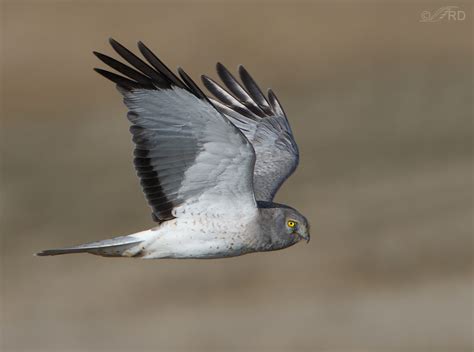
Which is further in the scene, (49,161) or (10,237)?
(49,161)

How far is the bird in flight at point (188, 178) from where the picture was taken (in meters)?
12.1

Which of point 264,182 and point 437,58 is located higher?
point 437,58

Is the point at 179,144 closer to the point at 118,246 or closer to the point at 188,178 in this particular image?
the point at 188,178

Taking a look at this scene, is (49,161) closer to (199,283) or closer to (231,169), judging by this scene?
(199,283)

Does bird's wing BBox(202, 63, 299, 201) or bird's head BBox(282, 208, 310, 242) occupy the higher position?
bird's wing BBox(202, 63, 299, 201)

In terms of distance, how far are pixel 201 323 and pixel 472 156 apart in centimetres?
655

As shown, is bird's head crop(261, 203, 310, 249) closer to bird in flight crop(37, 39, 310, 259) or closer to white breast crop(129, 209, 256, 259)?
bird in flight crop(37, 39, 310, 259)

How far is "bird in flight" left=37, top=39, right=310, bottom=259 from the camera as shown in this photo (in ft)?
39.7

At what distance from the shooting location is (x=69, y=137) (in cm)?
2864

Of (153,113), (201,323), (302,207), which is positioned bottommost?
(201,323)

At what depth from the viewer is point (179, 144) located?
12.5 metres

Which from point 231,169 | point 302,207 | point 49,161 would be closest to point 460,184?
point 302,207

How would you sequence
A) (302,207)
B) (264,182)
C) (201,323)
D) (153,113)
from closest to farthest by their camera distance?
(153,113) → (264,182) → (201,323) → (302,207)

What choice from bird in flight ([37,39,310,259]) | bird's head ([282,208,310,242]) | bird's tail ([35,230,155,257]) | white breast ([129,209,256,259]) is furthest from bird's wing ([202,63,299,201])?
bird's tail ([35,230,155,257])
